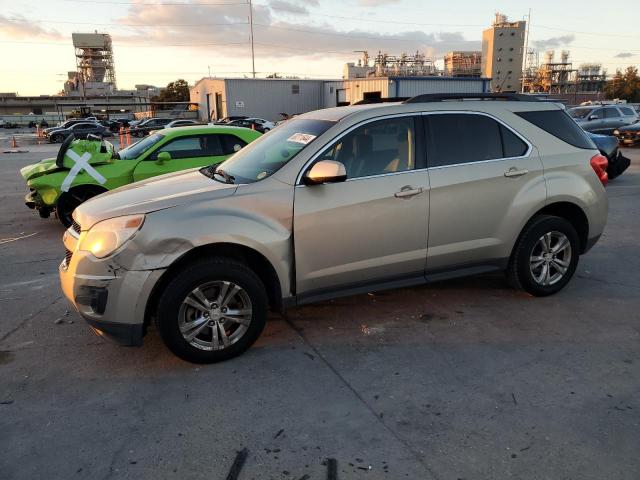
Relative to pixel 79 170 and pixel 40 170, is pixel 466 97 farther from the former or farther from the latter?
pixel 40 170

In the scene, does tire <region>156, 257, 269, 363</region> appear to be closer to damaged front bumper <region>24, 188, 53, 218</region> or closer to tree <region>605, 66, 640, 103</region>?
damaged front bumper <region>24, 188, 53, 218</region>

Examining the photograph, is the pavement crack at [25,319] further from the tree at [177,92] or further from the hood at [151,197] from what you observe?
the tree at [177,92]

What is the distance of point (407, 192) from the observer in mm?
4043

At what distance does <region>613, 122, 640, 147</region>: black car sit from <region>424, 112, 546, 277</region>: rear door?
18.3 m

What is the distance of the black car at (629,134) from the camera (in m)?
19.4

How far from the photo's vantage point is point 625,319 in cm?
441

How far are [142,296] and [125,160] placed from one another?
5.43 m

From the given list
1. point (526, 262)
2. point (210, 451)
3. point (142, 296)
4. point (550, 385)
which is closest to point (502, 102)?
point (526, 262)

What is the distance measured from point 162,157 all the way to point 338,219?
16.4ft

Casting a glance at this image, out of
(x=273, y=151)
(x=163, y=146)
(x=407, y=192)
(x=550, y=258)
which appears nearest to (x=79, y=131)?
(x=163, y=146)

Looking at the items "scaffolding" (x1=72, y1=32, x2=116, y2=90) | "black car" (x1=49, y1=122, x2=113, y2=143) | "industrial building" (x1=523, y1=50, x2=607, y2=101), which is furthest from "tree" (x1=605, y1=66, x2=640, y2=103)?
"scaffolding" (x1=72, y1=32, x2=116, y2=90)

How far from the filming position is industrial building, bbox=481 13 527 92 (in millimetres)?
129625

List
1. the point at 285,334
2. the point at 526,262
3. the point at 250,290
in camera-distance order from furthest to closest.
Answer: the point at 526,262, the point at 285,334, the point at 250,290

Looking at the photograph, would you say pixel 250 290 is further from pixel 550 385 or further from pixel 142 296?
pixel 550 385
